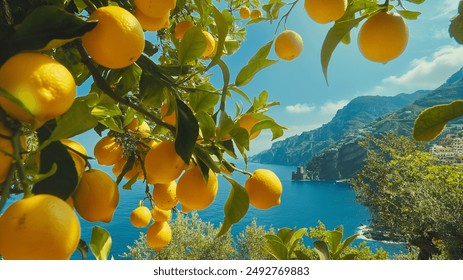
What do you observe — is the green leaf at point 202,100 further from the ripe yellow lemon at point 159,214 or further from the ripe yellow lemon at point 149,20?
the ripe yellow lemon at point 159,214

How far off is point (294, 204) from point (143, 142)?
134 feet

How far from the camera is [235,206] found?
674 mm

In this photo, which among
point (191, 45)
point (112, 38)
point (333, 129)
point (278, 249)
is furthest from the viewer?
point (333, 129)

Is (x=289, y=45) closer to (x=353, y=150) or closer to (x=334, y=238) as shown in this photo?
(x=334, y=238)

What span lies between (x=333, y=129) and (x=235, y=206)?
8544 cm

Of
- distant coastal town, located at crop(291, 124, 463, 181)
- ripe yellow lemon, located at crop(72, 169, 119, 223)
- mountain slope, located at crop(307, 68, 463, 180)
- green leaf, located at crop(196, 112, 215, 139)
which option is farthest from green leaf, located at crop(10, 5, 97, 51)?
mountain slope, located at crop(307, 68, 463, 180)

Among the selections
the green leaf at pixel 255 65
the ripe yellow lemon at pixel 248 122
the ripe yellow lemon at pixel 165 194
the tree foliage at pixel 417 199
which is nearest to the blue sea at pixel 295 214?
the tree foliage at pixel 417 199

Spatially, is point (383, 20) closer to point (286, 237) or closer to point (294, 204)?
point (286, 237)

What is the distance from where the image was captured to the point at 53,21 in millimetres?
392

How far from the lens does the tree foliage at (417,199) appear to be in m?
7.88

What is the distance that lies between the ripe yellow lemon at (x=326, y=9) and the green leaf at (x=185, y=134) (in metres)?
0.39

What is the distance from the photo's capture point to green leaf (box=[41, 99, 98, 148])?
399 millimetres

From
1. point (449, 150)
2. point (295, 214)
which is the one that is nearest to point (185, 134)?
point (449, 150)
